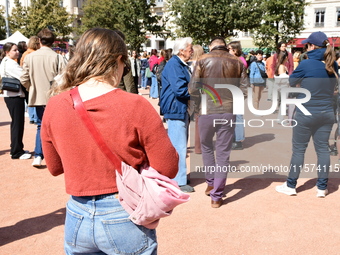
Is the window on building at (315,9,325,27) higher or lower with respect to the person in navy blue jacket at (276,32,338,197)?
higher

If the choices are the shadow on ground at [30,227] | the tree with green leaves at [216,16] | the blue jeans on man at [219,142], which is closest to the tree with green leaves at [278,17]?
the tree with green leaves at [216,16]

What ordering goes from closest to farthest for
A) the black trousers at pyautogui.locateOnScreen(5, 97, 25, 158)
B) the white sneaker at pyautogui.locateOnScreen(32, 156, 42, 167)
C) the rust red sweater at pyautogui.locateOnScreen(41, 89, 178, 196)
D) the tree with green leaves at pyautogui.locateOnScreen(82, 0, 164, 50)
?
the rust red sweater at pyautogui.locateOnScreen(41, 89, 178, 196) → the white sneaker at pyautogui.locateOnScreen(32, 156, 42, 167) → the black trousers at pyautogui.locateOnScreen(5, 97, 25, 158) → the tree with green leaves at pyautogui.locateOnScreen(82, 0, 164, 50)

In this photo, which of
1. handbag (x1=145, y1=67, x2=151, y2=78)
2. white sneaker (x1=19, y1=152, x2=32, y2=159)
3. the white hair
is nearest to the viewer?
the white hair

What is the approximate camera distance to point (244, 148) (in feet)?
26.7

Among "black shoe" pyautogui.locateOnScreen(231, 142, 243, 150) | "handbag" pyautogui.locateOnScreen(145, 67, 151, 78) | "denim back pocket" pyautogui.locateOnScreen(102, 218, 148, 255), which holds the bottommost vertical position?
"black shoe" pyautogui.locateOnScreen(231, 142, 243, 150)

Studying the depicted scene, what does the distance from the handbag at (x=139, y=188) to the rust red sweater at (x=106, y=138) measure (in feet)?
0.09

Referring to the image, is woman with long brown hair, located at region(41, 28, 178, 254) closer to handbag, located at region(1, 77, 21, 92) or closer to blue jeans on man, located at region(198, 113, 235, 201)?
blue jeans on man, located at region(198, 113, 235, 201)

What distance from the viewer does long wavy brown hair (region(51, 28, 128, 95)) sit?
1.94 metres

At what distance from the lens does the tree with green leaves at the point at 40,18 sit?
39.7 m

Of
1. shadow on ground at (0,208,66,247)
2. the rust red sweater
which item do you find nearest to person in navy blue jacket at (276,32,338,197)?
shadow on ground at (0,208,66,247)

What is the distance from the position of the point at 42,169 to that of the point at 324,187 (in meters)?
4.16

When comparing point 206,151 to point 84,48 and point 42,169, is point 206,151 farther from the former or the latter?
point 84,48

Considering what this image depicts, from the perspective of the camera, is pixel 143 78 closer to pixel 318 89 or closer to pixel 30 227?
pixel 318 89

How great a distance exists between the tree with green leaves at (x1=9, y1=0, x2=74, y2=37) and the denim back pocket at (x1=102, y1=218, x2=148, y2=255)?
40.0m
